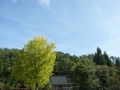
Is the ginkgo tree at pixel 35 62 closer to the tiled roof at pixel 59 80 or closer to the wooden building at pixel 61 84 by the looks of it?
the wooden building at pixel 61 84

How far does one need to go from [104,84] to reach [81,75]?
4.93m

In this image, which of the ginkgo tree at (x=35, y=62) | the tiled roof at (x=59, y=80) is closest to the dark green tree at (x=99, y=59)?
the tiled roof at (x=59, y=80)

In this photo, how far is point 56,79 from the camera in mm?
51219

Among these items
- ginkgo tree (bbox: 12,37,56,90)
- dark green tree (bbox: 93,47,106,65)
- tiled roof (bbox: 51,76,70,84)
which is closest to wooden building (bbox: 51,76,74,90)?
tiled roof (bbox: 51,76,70,84)

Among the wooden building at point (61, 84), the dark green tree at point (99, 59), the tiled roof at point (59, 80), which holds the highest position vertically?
the dark green tree at point (99, 59)

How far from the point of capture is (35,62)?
24156 millimetres

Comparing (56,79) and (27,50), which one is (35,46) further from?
(56,79)

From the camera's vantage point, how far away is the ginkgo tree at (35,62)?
78.7 feet

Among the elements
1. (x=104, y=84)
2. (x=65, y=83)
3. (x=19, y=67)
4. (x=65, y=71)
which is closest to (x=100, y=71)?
(x=104, y=84)

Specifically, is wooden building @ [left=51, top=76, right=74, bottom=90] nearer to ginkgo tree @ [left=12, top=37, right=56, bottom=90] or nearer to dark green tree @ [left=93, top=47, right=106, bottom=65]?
dark green tree @ [left=93, top=47, right=106, bottom=65]

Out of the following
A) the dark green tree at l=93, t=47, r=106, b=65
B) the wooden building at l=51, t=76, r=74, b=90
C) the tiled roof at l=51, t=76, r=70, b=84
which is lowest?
the wooden building at l=51, t=76, r=74, b=90

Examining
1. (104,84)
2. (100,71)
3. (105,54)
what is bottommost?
(104,84)

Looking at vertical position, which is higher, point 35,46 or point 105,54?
point 105,54

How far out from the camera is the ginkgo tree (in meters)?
24.0
